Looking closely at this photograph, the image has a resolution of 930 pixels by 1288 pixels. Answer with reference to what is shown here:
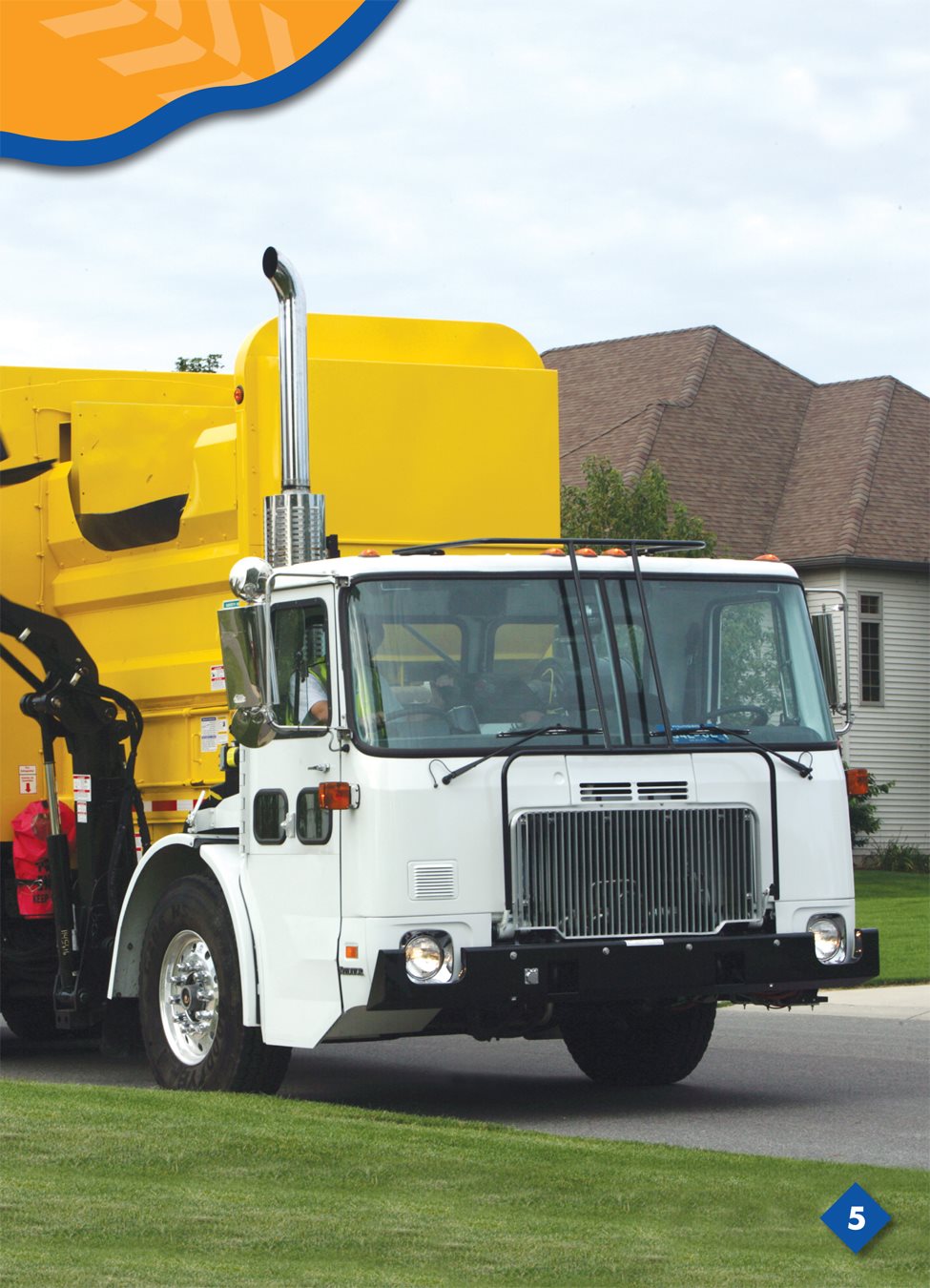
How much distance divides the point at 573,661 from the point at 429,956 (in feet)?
4.92

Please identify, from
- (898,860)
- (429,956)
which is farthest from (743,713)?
(898,860)

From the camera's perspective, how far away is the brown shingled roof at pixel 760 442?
34750 millimetres

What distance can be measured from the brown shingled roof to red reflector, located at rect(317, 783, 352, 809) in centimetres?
2444

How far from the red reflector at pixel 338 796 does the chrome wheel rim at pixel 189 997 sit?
1255 mm

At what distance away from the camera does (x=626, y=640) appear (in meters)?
10.1

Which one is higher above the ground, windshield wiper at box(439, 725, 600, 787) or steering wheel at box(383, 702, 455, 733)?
steering wheel at box(383, 702, 455, 733)

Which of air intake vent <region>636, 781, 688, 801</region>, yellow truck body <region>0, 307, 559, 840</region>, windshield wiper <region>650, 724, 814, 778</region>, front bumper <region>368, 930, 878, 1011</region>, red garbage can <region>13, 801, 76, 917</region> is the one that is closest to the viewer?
front bumper <region>368, 930, 878, 1011</region>

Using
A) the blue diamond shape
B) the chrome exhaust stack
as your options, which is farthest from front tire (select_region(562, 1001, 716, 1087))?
the blue diamond shape

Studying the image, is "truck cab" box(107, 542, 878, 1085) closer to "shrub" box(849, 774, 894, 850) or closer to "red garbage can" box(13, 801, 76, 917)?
"red garbage can" box(13, 801, 76, 917)

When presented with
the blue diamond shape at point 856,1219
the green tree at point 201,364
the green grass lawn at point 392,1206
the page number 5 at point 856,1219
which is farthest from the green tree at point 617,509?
the page number 5 at point 856,1219

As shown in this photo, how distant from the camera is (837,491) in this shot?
35312 mm

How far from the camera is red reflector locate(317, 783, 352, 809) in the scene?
9.56 metres

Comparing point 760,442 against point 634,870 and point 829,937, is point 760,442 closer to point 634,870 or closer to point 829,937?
point 829,937

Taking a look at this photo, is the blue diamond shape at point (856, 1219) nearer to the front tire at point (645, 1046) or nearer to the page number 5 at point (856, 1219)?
the page number 5 at point (856, 1219)
